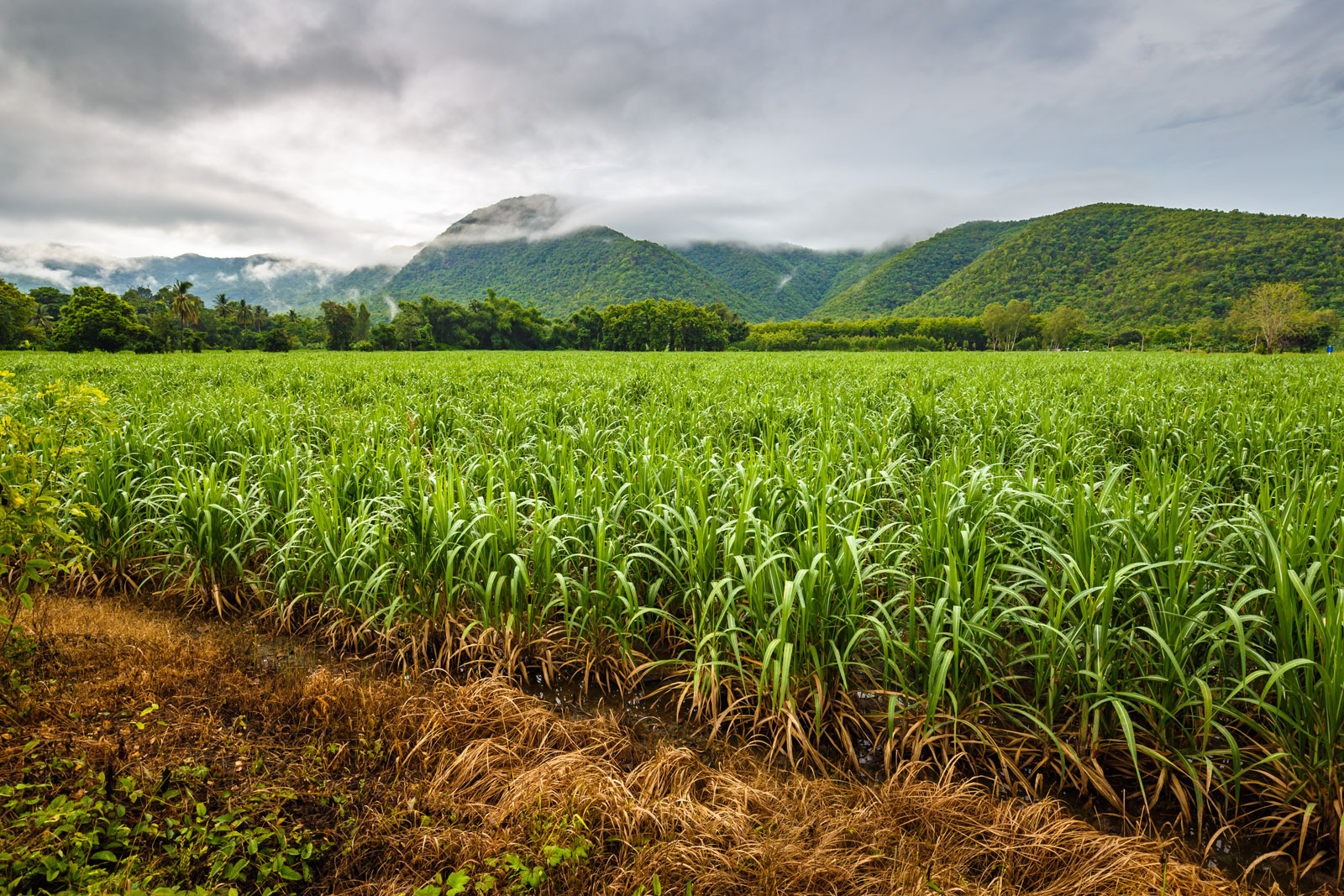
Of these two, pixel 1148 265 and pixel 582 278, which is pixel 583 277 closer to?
pixel 582 278

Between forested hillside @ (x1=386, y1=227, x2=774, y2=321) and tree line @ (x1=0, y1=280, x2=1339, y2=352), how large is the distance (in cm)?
4595

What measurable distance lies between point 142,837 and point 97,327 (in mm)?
57177

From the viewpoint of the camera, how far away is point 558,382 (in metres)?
11.1

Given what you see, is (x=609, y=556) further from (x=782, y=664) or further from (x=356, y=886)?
(x=356, y=886)

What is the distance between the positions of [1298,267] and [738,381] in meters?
98.9

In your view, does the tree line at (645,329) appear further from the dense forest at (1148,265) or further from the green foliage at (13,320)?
the dense forest at (1148,265)

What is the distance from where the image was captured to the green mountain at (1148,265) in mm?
67875

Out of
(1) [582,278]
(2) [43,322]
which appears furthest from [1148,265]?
→ (2) [43,322]

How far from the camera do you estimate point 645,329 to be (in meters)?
75.3

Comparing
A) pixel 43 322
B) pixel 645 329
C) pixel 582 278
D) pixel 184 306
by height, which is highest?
pixel 582 278

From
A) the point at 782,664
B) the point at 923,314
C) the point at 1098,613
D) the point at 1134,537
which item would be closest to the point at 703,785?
the point at 782,664

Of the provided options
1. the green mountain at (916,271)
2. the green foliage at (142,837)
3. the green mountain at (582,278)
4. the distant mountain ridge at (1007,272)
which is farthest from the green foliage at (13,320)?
the green mountain at (916,271)

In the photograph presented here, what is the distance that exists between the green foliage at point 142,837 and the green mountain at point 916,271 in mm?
127598

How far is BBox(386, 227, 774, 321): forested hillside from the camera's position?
138 metres
